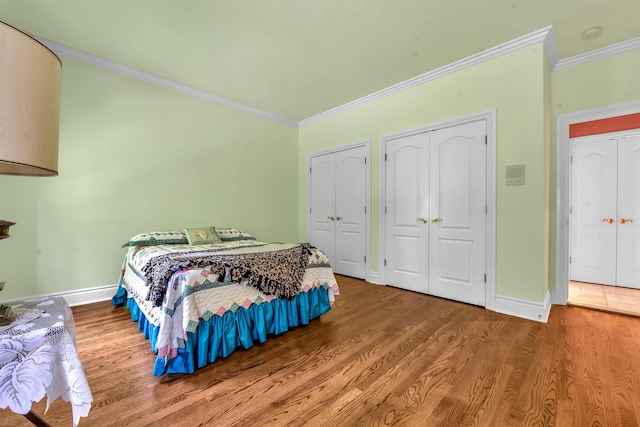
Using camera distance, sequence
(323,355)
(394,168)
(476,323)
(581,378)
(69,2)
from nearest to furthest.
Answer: (581,378), (323,355), (69,2), (476,323), (394,168)

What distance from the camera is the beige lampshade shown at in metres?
0.65

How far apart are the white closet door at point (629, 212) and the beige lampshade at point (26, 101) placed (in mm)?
5773

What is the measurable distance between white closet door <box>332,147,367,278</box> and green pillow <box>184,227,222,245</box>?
1936 mm

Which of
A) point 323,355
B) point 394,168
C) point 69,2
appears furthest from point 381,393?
point 69,2

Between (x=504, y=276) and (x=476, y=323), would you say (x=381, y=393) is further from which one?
(x=504, y=276)

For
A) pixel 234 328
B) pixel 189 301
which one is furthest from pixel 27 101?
pixel 234 328

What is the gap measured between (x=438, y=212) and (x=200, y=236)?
292 cm

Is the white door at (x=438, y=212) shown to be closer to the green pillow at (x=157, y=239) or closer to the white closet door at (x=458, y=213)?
the white closet door at (x=458, y=213)

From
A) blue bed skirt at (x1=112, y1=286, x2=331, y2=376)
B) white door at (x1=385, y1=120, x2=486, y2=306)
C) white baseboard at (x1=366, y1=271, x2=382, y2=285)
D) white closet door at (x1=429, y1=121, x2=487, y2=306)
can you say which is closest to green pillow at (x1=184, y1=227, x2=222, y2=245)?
blue bed skirt at (x1=112, y1=286, x2=331, y2=376)

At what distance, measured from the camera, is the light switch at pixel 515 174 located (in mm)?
2678

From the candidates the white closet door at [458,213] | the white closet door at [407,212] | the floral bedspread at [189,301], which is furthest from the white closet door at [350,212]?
the floral bedspread at [189,301]

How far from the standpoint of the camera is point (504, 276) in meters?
2.77

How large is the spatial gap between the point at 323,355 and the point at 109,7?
11.0 ft

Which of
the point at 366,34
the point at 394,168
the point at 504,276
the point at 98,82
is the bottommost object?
the point at 504,276
